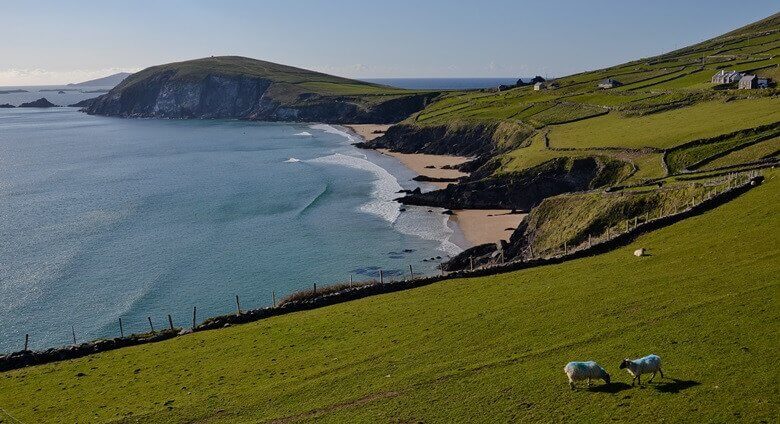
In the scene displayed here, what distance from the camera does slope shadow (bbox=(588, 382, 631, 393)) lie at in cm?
2480

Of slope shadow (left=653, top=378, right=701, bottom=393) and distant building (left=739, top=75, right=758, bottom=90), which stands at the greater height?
distant building (left=739, top=75, right=758, bottom=90)

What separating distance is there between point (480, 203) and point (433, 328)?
63404mm

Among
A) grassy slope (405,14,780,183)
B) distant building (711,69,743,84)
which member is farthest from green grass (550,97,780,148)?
distant building (711,69,743,84)

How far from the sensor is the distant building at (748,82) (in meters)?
116

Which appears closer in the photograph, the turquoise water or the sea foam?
the turquoise water

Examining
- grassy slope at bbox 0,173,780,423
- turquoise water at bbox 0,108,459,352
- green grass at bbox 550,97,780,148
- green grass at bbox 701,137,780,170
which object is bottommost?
turquoise water at bbox 0,108,459,352

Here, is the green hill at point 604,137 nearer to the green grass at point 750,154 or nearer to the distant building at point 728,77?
the green grass at point 750,154

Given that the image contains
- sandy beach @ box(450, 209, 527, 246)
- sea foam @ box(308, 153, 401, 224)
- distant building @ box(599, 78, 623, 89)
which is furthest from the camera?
distant building @ box(599, 78, 623, 89)

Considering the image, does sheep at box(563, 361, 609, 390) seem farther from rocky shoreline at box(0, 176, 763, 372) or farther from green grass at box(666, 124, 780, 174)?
green grass at box(666, 124, 780, 174)

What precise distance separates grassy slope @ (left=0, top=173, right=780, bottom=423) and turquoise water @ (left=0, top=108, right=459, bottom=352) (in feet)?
70.7

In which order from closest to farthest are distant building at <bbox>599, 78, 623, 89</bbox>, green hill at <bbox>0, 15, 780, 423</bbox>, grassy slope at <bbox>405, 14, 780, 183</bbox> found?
green hill at <bbox>0, 15, 780, 423</bbox> → grassy slope at <bbox>405, 14, 780, 183</bbox> → distant building at <bbox>599, 78, 623, 89</bbox>

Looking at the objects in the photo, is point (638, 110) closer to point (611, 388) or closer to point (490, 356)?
point (490, 356)

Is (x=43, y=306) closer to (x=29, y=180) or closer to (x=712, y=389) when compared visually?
(x=712, y=389)

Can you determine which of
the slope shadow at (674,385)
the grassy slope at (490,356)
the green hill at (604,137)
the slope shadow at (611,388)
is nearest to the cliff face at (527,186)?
the green hill at (604,137)
